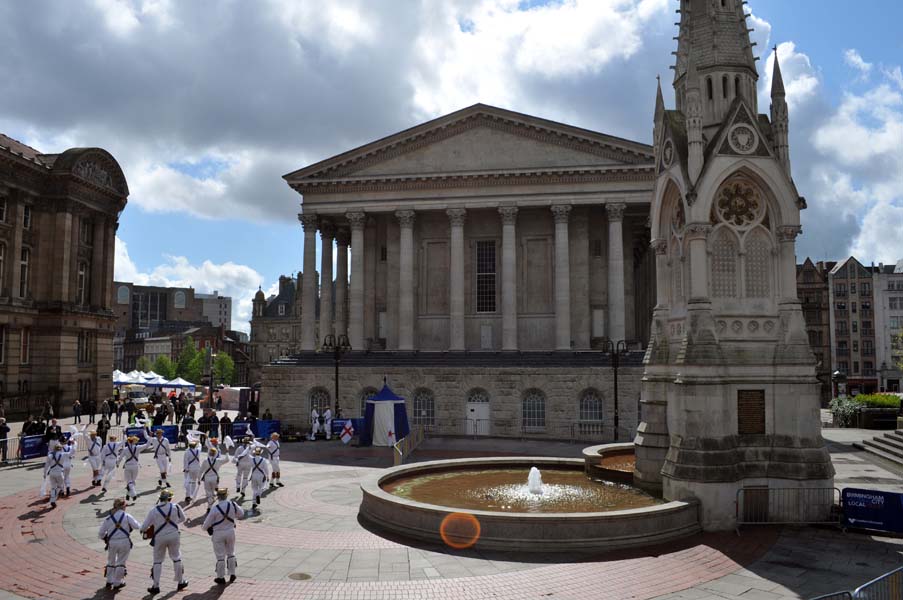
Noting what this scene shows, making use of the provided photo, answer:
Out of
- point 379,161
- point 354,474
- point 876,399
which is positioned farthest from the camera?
point 379,161

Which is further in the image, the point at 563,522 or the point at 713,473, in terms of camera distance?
the point at 713,473

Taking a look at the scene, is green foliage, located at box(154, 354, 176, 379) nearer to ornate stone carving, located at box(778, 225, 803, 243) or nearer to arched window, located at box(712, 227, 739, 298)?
arched window, located at box(712, 227, 739, 298)

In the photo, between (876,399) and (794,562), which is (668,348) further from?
(876,399)

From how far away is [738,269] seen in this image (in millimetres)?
14727

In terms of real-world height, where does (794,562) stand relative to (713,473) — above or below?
below

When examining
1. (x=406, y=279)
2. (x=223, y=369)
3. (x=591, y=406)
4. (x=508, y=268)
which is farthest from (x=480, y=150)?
(x=223, y=369)

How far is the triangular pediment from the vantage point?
42469mm

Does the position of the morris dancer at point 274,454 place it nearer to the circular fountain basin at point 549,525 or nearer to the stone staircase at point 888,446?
the circular fountain basin at point 549,525

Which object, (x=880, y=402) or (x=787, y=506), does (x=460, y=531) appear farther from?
(x=880, y=402)

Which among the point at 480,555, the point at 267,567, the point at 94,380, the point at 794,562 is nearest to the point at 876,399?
the point at 794,562

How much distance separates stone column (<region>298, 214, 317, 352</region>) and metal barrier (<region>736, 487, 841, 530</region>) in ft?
114

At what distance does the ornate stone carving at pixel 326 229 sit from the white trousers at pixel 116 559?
124 ft

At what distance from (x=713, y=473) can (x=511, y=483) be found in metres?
5.44

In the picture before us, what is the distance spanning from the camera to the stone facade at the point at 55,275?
44.7 m
